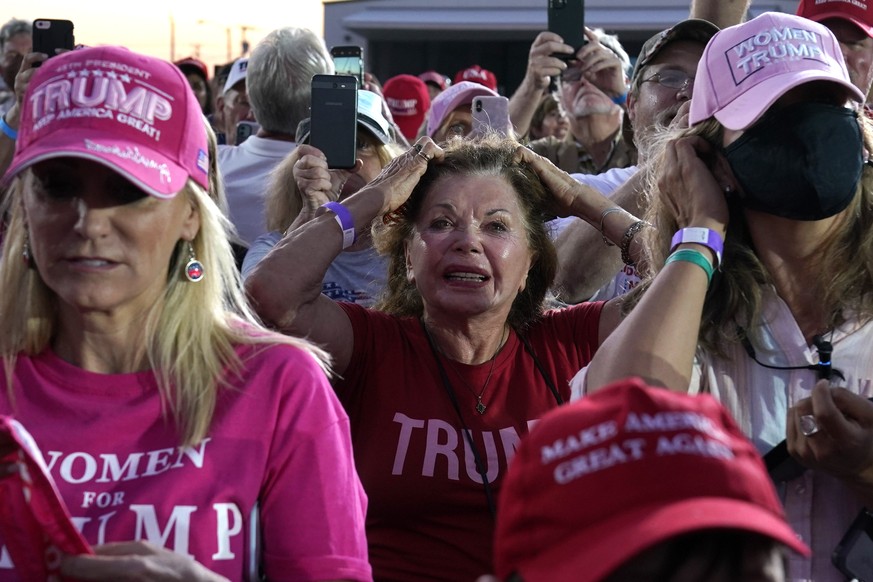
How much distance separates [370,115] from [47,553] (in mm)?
2850

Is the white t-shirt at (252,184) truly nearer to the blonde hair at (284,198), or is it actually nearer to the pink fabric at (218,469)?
the blonde hair at (284,198)

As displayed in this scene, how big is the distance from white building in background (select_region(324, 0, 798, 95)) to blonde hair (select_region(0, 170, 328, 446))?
31.8ft

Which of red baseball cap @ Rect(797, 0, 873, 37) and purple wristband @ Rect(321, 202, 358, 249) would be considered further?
red baseball cap @ Rect(797, 0, 873, 37)

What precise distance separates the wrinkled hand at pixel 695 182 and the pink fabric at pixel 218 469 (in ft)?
3.17

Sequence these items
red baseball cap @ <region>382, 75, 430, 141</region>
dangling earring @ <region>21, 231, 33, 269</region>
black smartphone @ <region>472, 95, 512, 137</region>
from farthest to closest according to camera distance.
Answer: red baseball cap @ <region>382, 75, 430, 141</region> → black smartphone @ <region>472, 95, 512, 137</region> → dangling earring @ <region>21, 231, 33, 269</region>

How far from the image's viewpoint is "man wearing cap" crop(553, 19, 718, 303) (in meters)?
4.06

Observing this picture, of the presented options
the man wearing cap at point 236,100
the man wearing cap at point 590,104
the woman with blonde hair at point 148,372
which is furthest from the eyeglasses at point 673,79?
the man wearing cap at point 236,100

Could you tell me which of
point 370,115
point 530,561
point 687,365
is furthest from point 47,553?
point 370,115

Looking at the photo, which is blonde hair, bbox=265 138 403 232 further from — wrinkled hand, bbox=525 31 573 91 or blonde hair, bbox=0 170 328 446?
blonde hair, bbox=0 170 328 446

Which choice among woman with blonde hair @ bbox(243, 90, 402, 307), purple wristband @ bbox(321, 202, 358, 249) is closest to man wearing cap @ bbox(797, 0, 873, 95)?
woman with blonde hair @ bbox(243, 90, 402, 307)

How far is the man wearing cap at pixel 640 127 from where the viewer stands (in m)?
4.06

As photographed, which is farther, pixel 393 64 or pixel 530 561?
pixel 393 64

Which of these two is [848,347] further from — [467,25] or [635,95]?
[467,25]

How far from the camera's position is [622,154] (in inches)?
240
